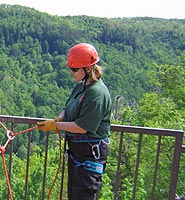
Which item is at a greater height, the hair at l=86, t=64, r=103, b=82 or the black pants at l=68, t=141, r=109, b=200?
the hair at l=86, t=64, r=103, b=82

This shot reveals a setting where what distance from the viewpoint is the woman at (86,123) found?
8.83ft

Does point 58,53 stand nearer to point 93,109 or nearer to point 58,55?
point 58,55

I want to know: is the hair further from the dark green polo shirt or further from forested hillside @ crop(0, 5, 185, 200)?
forested hillside @ crop(0, 5, 185, 200)

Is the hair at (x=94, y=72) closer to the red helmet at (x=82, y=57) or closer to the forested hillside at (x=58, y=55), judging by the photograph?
the red helmet at (x=82, y=57)

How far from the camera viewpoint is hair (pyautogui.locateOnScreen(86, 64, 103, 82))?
8.97ft

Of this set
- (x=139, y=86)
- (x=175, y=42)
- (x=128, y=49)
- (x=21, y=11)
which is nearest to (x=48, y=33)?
(x=21, y=11)

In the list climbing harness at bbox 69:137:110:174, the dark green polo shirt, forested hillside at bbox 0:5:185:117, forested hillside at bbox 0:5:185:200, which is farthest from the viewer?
forested hillside at bbox 0:5:185:117

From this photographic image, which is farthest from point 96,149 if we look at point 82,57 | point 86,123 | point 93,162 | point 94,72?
point 82,57

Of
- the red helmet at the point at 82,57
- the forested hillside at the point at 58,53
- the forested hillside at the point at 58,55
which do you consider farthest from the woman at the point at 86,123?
the forested hillside at the point at 58,53

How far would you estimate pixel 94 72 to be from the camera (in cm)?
276

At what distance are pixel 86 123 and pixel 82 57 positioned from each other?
1.45 ft

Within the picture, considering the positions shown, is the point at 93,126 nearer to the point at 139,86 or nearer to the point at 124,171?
the point at 124,171

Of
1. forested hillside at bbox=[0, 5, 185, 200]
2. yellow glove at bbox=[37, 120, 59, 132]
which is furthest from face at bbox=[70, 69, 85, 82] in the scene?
forested hillside at bbox=[0, 5, 185, 200]

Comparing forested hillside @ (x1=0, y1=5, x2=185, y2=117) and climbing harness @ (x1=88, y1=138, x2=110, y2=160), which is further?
forested hillside @ (x1=0, y1=5, x2=185, y2=117)
